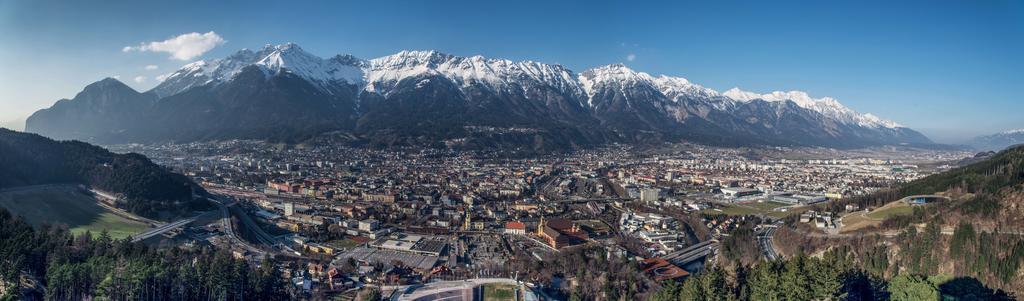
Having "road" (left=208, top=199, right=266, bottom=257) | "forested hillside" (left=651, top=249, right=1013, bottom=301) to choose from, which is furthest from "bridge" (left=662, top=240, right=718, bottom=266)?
"road" (left=208, top=199, right=266, bottom=257)

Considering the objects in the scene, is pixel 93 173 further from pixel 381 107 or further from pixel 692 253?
pixel 381 107

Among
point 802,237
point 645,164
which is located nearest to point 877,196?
point 802,237

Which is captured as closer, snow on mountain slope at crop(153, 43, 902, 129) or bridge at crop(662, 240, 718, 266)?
bridge at crop(662, 240, 718, 266)

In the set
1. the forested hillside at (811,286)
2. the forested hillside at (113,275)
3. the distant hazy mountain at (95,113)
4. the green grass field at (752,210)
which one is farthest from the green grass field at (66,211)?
the distant hazy mountain at (95,113)

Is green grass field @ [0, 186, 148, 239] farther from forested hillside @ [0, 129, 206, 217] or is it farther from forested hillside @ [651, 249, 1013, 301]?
forested hillside @ [651, 249, 1013, 301]

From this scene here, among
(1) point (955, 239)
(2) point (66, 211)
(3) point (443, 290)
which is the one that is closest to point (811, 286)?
(1) point (955, 239)

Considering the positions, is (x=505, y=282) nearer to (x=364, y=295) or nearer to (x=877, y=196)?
(x=364, y=295)

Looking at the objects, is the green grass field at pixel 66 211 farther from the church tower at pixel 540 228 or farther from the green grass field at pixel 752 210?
the green grass field at pixel 752 210
